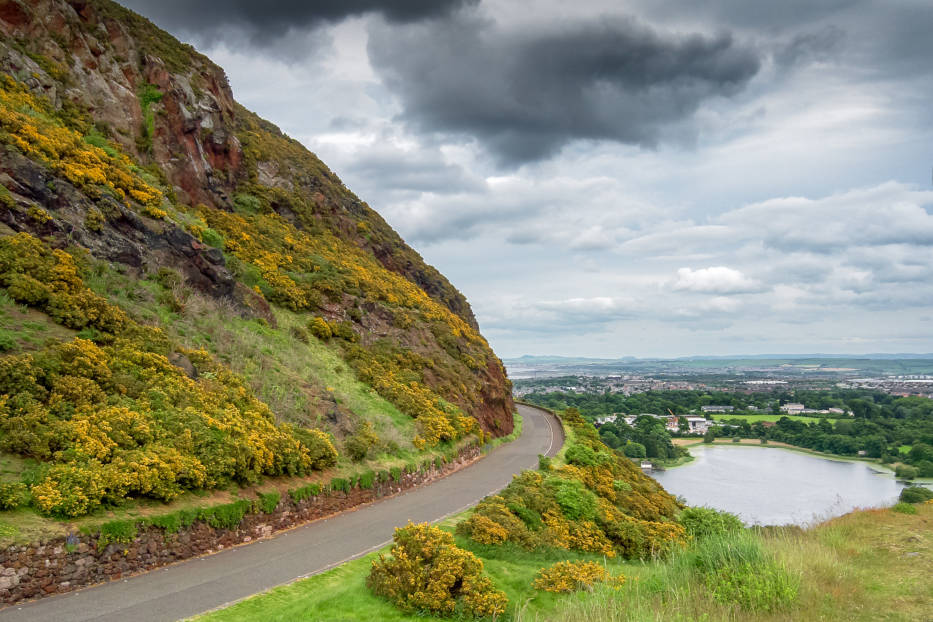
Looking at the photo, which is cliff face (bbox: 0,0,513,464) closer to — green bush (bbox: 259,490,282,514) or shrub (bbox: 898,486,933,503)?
green bush (bbox: 259,490,282,514)

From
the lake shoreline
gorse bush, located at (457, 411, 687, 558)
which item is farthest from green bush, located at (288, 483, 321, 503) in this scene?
the lake shoreline

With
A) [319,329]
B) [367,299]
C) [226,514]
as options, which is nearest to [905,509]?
[226,514]

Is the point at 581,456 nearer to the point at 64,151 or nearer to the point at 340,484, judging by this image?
the point at 340,484

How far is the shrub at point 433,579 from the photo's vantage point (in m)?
8.91

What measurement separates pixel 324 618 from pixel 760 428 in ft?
337

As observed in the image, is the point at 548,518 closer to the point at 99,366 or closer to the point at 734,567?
the point at 734,567

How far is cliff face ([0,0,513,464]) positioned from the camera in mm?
19234

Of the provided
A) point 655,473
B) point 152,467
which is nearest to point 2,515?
point 152,467

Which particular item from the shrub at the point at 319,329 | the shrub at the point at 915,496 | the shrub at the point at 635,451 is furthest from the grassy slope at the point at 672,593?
the shrub at the point at 635,451

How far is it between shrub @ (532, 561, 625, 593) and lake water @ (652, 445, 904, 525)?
34.5m

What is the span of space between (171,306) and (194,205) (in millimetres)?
14223

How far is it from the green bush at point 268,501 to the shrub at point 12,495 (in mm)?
4987

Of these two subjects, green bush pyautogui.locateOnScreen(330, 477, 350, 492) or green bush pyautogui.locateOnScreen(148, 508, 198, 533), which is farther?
green bush pyautogui.locateOnScreen(330, 477, 350, 492)

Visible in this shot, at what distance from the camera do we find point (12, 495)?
9.27 meters
